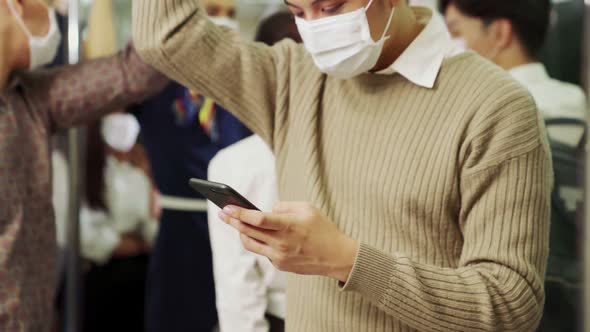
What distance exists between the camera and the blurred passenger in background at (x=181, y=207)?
84.7 inches

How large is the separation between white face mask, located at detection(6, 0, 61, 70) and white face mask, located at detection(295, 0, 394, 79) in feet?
2.48

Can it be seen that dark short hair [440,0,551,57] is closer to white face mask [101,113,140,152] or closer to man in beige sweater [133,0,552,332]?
man in beige sweater [133,0,552,332]

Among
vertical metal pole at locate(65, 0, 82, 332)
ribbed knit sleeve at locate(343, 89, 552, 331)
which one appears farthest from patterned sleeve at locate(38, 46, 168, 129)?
ribbed knit sleeve at locate(343, 89, 552, 331)

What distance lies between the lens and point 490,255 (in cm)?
103

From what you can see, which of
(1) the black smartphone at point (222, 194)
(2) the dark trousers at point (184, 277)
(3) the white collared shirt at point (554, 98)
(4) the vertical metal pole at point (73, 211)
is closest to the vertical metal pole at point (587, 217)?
(3) the white collared shirt at point (554, 98)

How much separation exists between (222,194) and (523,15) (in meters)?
1.29

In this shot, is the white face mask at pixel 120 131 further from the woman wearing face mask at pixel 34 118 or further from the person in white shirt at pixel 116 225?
the woman wearing face mask at pixel 34 118

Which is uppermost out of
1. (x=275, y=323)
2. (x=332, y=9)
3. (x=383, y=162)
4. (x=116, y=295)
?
(x=332, y=9)

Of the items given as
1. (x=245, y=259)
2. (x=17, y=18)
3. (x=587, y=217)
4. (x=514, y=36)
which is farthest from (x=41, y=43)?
(x=587, y=217)

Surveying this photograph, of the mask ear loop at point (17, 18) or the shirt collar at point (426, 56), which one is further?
the mask ear loop at point (17, 18)

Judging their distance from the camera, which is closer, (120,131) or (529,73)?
(529,73)

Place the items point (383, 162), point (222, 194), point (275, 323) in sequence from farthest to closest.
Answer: point (275, 323) → point (383, 162) → point (222, 194)

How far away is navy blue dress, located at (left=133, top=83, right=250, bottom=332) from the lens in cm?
215

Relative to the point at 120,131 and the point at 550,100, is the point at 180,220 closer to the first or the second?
the point at 120,131
